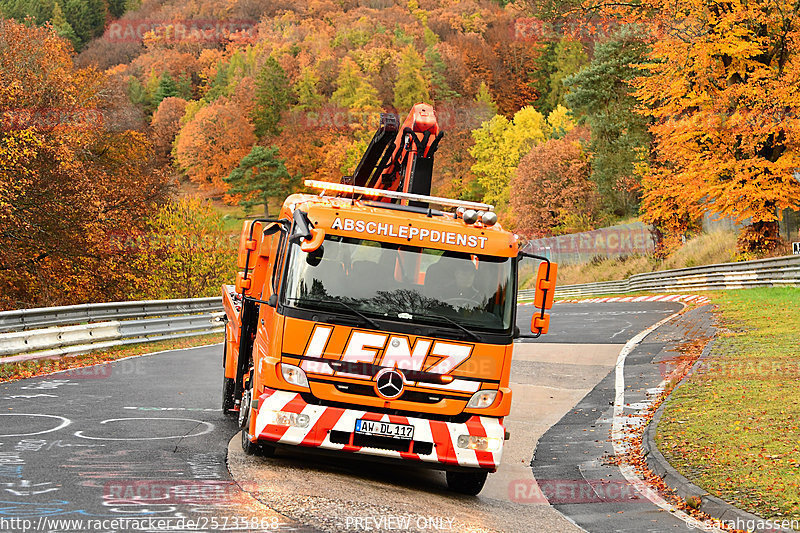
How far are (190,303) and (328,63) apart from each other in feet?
406

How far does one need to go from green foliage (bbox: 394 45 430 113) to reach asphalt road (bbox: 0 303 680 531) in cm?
11224

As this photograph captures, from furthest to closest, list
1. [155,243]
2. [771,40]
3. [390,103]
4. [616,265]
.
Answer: [390,103] < [616,265] < [155,243] < [771,40]

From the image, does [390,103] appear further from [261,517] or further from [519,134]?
[261,517]

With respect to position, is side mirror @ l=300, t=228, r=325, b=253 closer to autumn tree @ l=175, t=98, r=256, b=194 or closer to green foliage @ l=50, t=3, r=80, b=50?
autumn tree @ l=175, t=98, r=256, b=194

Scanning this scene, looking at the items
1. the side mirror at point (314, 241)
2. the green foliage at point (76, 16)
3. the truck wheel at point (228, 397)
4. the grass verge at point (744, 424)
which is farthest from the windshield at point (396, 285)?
the green foliage at point (76, 16)

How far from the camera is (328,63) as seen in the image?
145m

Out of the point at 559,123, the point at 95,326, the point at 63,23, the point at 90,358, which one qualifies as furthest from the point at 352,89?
the point at 90,358

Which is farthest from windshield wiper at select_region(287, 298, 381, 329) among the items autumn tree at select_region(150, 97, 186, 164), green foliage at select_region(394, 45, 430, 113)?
autumn tree at select_region(150, 97, 186, 164)

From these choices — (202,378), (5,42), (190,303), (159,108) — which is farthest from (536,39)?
(202,378)

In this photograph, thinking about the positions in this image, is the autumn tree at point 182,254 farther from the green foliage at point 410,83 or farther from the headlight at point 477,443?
the green foliage at point 410,83

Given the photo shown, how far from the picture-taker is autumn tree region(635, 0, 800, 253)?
3206 centimetres

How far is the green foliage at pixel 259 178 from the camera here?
4350 inches

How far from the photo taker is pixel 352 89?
134 m

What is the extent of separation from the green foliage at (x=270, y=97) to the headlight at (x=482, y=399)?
127237 mm
